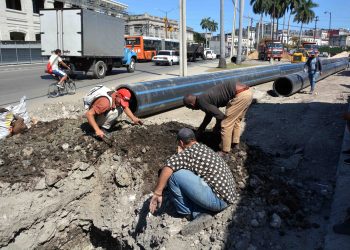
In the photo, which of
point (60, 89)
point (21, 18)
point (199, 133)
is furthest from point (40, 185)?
point (21, 18)

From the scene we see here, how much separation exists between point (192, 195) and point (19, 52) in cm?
2973

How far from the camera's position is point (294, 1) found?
64.1 metres

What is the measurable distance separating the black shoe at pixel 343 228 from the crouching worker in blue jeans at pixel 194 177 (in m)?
1.15

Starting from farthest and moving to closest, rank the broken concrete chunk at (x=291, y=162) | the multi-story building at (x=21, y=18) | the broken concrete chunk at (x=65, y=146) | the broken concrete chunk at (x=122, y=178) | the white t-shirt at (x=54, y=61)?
1. the multi-story building at (x=21, y=18)
2. the white t-shirt at (x=54, y=61)
3. the broken concrete chunk at (x=291, y=162)
4. the broken concrete chunk at (x=65, y=146)
5. the broken concrete chunk at (x=122, y=178)

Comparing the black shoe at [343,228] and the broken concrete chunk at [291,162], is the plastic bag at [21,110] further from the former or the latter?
the black shoe at [343,228]

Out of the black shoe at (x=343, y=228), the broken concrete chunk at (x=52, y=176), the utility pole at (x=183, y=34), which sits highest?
the utility pole at (x=183, y=34)

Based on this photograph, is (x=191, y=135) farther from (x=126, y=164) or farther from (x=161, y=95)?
(x=161, y=95)

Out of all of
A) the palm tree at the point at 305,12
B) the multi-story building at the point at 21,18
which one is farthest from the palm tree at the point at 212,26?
the multi-story building at the point at 21,18

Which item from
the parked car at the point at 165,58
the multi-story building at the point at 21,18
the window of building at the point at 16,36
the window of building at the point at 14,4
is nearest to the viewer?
the parked car at the point at 165,58

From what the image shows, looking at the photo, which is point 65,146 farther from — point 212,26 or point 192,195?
point 212,26

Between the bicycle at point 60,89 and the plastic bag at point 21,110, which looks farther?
the bicycle at point 60,89

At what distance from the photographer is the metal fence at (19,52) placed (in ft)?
89.6

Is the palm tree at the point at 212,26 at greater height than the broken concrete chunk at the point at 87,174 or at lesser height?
greater

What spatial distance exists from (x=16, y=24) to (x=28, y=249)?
3772cm
